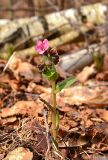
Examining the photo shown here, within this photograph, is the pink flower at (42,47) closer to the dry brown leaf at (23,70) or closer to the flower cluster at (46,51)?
the flower cluster at (46,51)

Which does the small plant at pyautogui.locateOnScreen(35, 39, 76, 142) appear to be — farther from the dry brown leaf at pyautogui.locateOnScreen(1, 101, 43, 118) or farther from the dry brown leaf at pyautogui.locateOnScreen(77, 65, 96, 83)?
the dry brown leaf at pyautogui.locateOnScreen(77, 65, 96, 83)

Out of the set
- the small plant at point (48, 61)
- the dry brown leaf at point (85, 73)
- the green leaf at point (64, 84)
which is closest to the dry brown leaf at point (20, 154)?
the small plant at point (48, 61)

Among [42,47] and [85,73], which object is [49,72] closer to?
[42,47]

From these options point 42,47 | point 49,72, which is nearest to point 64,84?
point 49,72

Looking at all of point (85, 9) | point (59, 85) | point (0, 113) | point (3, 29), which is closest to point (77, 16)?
point (85, 9)

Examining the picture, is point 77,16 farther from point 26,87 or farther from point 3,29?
point 26,87

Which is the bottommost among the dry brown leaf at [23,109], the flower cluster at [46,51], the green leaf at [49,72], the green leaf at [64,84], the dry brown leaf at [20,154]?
the dry brown leaf at [20,154]

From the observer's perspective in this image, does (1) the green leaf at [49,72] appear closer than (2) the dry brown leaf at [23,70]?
Yes

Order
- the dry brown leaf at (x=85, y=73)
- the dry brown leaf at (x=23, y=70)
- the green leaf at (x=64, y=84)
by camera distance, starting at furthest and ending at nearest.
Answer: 1. the dry brown leaf at (x=85, y=73)
2. the dry brown leaf at (x=23, y=70)
3. the green leaf at (x=64, y=84)

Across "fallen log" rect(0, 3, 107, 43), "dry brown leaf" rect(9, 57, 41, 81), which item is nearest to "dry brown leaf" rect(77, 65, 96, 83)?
"dry brown leaf" rect(9, 57, 41, 81)
